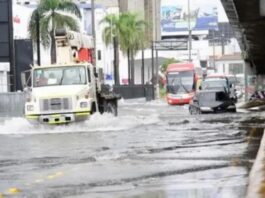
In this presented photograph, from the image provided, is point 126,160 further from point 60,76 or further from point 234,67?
point 234,67

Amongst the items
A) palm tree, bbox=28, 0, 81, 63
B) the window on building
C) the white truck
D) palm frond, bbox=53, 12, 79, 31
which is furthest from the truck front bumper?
the window on building

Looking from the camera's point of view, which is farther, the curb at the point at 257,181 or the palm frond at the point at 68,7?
the palm frond at the point at 68,7

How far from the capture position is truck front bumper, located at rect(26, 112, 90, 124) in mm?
28266

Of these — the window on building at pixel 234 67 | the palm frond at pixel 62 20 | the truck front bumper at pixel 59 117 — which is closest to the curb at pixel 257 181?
the truck front bumper at pixel 59 117

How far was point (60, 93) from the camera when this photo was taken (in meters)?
28.0

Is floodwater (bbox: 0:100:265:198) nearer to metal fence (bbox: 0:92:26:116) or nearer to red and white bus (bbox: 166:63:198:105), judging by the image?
metal fence (bbox: 0:92:26:116)

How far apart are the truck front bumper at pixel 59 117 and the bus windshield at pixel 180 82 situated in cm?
4077

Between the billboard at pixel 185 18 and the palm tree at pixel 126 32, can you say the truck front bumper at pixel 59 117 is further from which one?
the billboard at pixel 185 18

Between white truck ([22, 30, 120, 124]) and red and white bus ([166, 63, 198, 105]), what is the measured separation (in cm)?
3920

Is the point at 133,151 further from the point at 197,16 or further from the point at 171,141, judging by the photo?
the point at 197,16

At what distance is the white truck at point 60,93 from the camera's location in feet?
92.1

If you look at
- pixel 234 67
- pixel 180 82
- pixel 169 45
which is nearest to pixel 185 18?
pixel 234 67

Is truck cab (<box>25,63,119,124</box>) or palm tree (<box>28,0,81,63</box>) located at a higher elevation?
palm tree (<box>28,0,81,63</box>)

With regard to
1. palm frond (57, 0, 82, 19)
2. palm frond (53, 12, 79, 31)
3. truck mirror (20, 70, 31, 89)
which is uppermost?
palm frond (57, 0, 82, 19)
